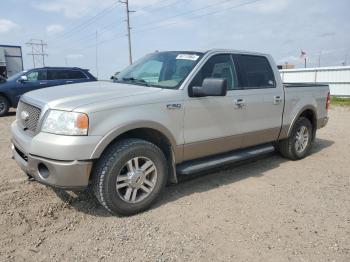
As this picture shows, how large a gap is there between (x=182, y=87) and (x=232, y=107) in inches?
35.1

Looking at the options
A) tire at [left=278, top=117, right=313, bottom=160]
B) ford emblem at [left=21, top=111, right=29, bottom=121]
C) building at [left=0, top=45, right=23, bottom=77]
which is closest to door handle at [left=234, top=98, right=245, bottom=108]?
tire at [left=278, top=117, right=313, bottom=160]

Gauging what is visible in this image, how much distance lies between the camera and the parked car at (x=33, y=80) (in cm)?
1155

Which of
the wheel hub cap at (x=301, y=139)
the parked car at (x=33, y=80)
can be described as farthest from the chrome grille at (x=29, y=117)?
the parked car at (x=33, y=80)

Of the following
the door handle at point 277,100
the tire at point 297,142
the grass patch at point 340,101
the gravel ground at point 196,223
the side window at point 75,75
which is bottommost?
the grass patch at point 340,101

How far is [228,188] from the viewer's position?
451 cm

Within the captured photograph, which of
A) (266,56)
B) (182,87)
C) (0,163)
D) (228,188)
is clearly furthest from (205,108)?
(0,163)

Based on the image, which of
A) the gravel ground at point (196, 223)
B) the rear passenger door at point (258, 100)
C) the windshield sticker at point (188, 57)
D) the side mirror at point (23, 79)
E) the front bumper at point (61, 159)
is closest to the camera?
the gravel ground at point (196, 223)

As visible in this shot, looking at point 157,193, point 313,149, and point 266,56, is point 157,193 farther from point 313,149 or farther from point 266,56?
point 313,149

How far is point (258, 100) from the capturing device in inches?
192

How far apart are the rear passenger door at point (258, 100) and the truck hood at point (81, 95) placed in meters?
1.47

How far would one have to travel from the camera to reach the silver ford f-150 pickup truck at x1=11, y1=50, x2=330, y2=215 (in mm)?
3223

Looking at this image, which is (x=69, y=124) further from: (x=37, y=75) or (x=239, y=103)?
(x=37, y=75)

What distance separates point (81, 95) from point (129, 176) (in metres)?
0.99

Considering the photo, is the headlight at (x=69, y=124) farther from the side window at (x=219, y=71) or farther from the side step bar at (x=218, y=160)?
the side window at (x=219, y=71)
